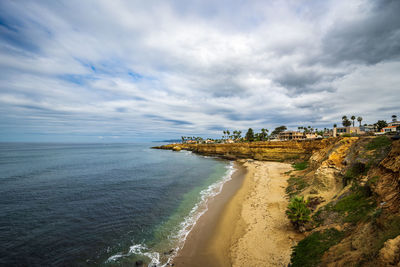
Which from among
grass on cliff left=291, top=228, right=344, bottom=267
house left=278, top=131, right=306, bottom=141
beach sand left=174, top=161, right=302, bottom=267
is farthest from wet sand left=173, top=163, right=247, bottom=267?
house left=278, top=131, right=306, bottom=141

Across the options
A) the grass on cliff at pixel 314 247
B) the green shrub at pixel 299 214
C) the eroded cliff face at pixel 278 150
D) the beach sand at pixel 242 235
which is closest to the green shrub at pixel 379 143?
the beach sand at pixel 242 235

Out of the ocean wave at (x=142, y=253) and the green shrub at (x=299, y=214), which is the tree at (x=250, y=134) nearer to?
the green shrub at (x=299, y=214)

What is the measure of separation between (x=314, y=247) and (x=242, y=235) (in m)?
5.88

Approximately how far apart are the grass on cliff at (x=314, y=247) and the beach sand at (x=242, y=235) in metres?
0.86

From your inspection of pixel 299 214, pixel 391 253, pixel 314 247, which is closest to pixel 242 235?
pixel 299 214

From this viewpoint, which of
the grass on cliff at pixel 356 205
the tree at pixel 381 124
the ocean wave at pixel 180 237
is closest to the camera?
the grass on cliff at pixel 356 205

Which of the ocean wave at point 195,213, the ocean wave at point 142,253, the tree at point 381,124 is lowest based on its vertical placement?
the ocean wave at point 142,253

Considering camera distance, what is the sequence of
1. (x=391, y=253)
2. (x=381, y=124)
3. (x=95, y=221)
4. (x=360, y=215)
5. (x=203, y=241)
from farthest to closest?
(x=381, y=124)
(x=95, y=221)
(x=203, y=241)
(x=360, y=215)
(x=391, y=253)

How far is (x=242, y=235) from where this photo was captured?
14.2 metres

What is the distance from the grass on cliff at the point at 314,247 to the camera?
8.80 metres

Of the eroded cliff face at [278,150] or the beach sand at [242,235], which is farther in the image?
the eroded cliff face at [278,150]

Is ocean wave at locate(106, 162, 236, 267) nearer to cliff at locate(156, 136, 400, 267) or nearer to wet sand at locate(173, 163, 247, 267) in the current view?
wet sand at locate(173, 163, 247, 267)

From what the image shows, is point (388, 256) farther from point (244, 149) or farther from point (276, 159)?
point (244, 149)

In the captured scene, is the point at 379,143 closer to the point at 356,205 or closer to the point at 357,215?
the point at 356,205
